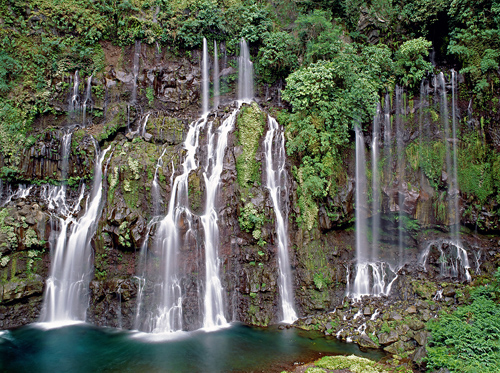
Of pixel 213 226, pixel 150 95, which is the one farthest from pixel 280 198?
pixel 150 95

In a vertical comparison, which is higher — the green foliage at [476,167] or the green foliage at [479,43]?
the green foliage at [479,43]

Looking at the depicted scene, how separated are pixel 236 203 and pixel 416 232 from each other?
28.0 ft

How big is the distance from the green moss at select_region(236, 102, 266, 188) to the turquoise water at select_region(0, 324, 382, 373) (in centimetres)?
594

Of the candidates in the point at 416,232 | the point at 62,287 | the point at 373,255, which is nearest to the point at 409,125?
the point at 416,232

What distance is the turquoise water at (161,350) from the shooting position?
9.43 meters

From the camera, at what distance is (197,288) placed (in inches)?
501

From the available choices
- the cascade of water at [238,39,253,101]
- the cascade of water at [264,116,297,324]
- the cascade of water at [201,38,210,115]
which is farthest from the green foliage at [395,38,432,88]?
the cascade of water at [201,38,210,115]

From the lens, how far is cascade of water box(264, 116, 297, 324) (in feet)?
42.4

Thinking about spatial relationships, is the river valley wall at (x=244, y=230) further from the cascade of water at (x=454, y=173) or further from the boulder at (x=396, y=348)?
the boulder at (x=396, y=348)

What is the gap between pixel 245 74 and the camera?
20156mm

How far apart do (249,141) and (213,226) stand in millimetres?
4186

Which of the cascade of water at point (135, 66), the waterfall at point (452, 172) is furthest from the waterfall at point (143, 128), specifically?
the waterfall at point (452, 172)

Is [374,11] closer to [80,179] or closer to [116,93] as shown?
[116,93]

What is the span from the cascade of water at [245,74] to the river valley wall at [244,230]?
4.17m
